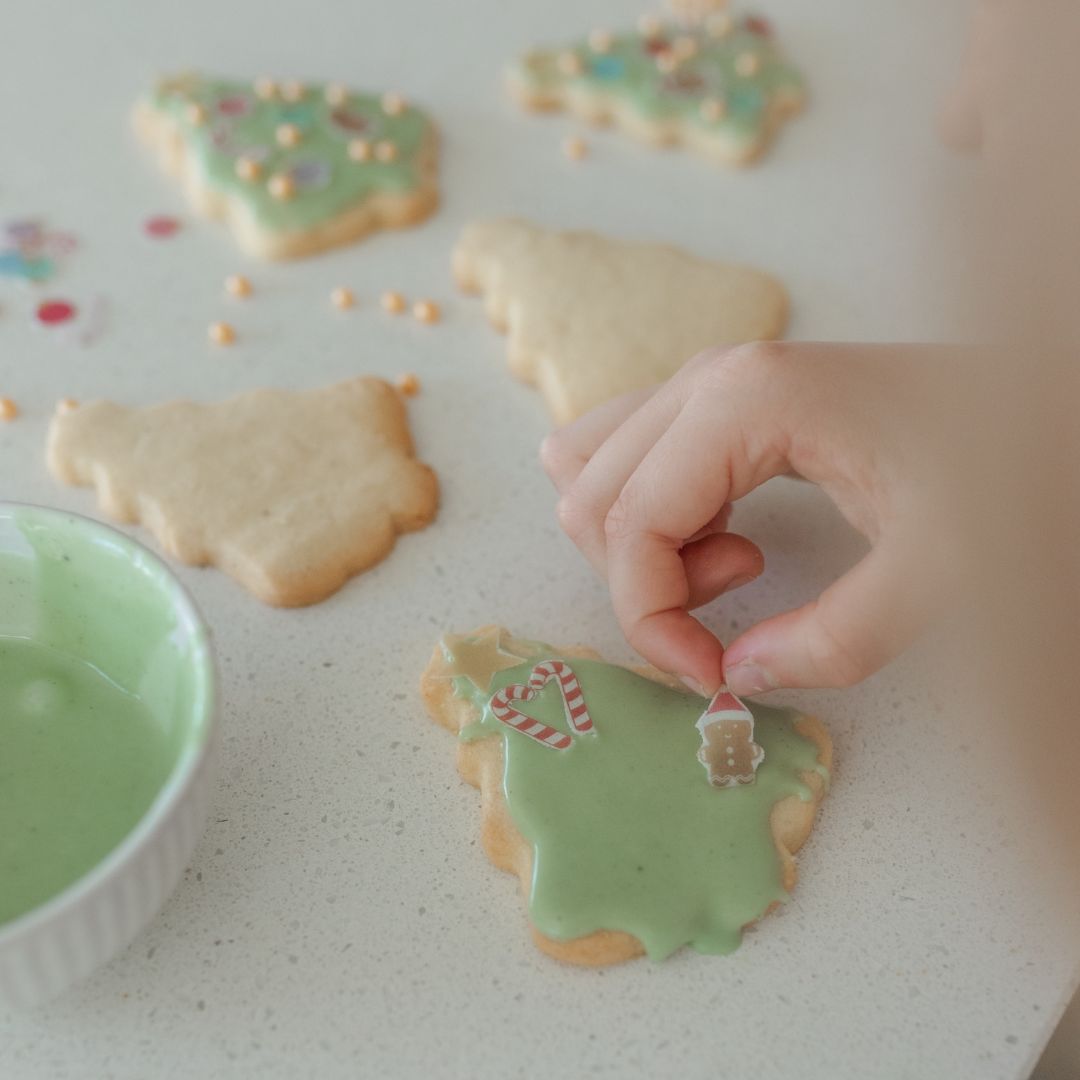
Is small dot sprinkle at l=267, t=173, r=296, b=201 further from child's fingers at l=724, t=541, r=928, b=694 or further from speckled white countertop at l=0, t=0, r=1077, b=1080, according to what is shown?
child's fingers at l=724, t=541, r=928, b=694

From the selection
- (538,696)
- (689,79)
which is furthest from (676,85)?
(538,696)

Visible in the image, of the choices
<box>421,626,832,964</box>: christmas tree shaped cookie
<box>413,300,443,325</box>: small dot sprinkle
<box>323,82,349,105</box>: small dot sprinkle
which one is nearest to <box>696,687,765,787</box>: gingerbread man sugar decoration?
<box>421,626,832,964</box>: christmas tree shaped cookie

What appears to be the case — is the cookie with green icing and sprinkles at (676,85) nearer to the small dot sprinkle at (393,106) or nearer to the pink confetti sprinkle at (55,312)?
the small dot sprinkle at (393,106)

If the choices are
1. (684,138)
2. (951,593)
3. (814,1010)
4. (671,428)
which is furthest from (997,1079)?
(684,138)

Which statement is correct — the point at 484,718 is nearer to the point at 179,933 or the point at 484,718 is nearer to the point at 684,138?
the point at 179,933

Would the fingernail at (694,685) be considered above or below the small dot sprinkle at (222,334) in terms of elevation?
below

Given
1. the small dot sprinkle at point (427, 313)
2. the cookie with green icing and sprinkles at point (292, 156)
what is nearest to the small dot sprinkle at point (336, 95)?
the cookie with green icing and sprinkles at point (292, 156)

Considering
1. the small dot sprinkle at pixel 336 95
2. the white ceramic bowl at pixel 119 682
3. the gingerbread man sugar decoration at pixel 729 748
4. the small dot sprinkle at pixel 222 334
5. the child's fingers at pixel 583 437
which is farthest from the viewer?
the small dot sprinkle at pixel 336 95
